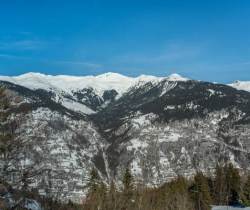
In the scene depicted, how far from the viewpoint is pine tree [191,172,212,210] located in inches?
4045

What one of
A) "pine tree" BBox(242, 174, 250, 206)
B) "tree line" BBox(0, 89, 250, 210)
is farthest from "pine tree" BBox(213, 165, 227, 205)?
"pine tree" BBox(242, 174, 250, 206)

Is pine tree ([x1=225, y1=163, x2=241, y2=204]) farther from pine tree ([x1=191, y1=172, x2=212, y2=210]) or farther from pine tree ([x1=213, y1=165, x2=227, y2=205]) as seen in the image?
pine tree ([x1=191, y1=172, x2=212, y2=210])

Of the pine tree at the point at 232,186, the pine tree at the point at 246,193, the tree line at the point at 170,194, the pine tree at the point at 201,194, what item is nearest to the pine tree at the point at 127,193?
the tree line at the point at 170,194

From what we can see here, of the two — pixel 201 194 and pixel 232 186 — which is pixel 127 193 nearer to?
pixel 201 194

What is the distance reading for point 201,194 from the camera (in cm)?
10331

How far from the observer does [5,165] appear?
58.0ft

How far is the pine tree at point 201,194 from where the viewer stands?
10275 centimetres

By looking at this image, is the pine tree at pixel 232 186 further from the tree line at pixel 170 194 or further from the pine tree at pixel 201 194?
the pine tree at pixel 201 194

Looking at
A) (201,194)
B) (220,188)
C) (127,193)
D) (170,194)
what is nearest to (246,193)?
(220,188)

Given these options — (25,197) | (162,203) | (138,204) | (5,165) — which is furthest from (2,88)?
(162,203)

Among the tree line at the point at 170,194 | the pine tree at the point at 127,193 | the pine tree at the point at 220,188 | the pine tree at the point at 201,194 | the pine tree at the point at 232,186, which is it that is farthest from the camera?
the pine tree at the point at 232,186

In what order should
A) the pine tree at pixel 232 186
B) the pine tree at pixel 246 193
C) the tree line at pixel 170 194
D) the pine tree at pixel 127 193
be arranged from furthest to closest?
the pine tree at pixel 232 186 → the pine tree at pixel 246 193 → the pine tree at pixel 127 193 → the tree line at pixel 170 194

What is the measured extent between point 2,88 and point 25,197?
12.3 ft

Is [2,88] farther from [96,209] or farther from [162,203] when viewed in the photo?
[162,203]
